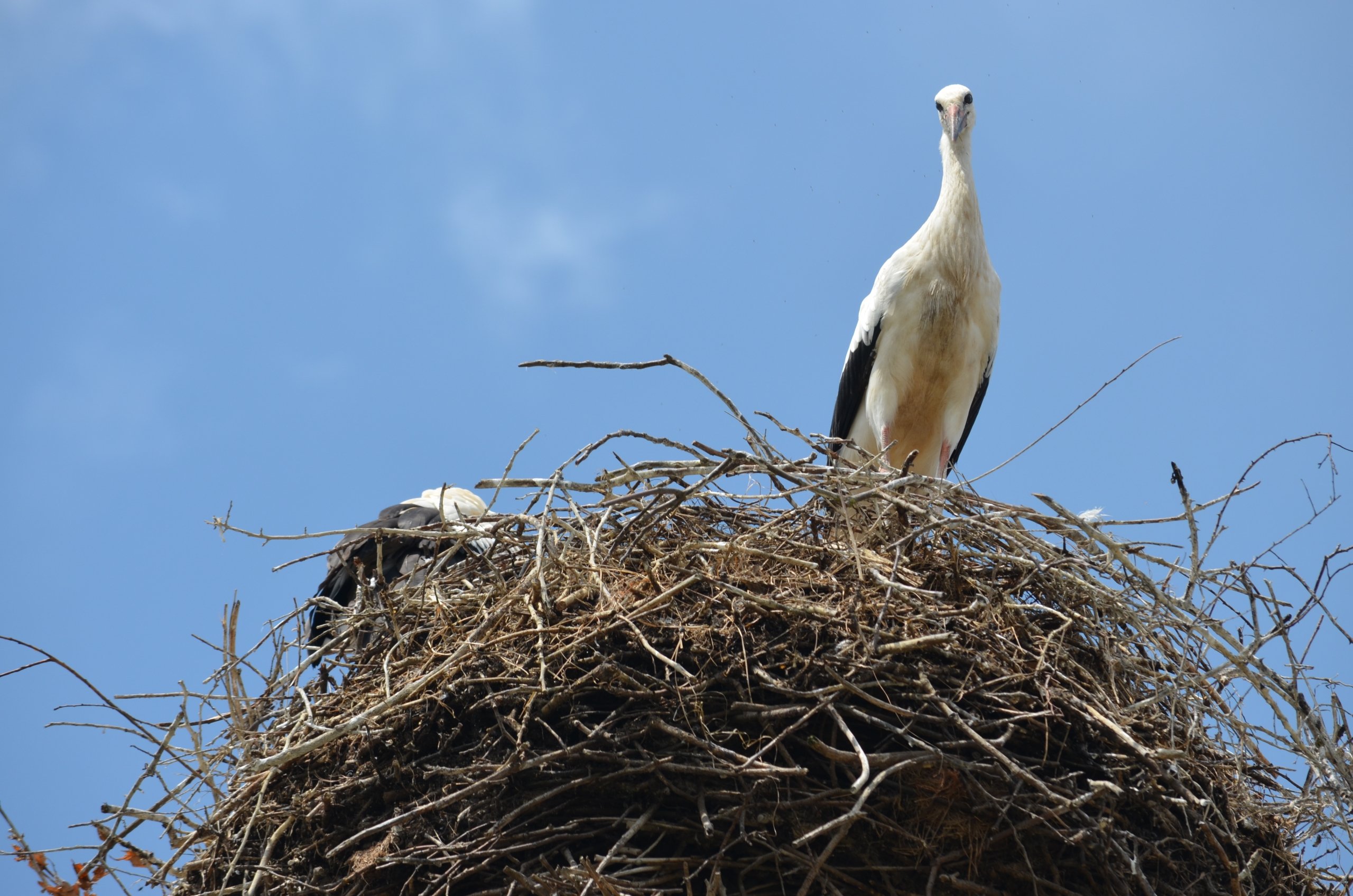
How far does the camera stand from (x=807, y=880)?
2.70 metres

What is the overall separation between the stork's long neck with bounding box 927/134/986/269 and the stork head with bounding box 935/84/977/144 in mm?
59

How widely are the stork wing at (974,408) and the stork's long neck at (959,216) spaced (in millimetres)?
534

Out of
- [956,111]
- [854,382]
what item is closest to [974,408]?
[854,382]

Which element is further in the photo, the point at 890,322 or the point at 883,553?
the point at 890,322

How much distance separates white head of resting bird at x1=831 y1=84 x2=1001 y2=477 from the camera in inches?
224

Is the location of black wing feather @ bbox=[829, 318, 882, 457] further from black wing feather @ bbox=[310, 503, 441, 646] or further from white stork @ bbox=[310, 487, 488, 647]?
black wing feather @ bbox=[310, 503, 441, 646]

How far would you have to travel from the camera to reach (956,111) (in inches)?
243

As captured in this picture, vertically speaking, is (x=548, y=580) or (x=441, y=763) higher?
(x=548, y=580)

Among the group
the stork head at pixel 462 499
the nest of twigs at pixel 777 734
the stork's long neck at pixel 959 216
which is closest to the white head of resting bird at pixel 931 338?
the stork's long neck at pixel 959 216

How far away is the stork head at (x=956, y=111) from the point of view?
6.14m

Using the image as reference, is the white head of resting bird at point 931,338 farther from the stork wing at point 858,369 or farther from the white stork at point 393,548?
the white stork at point 393,548

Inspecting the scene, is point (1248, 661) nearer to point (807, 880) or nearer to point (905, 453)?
point (807, 880)

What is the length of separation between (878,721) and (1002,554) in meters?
0.72

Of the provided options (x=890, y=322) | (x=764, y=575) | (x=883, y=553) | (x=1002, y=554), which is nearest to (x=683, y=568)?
(x=764, y=575)
